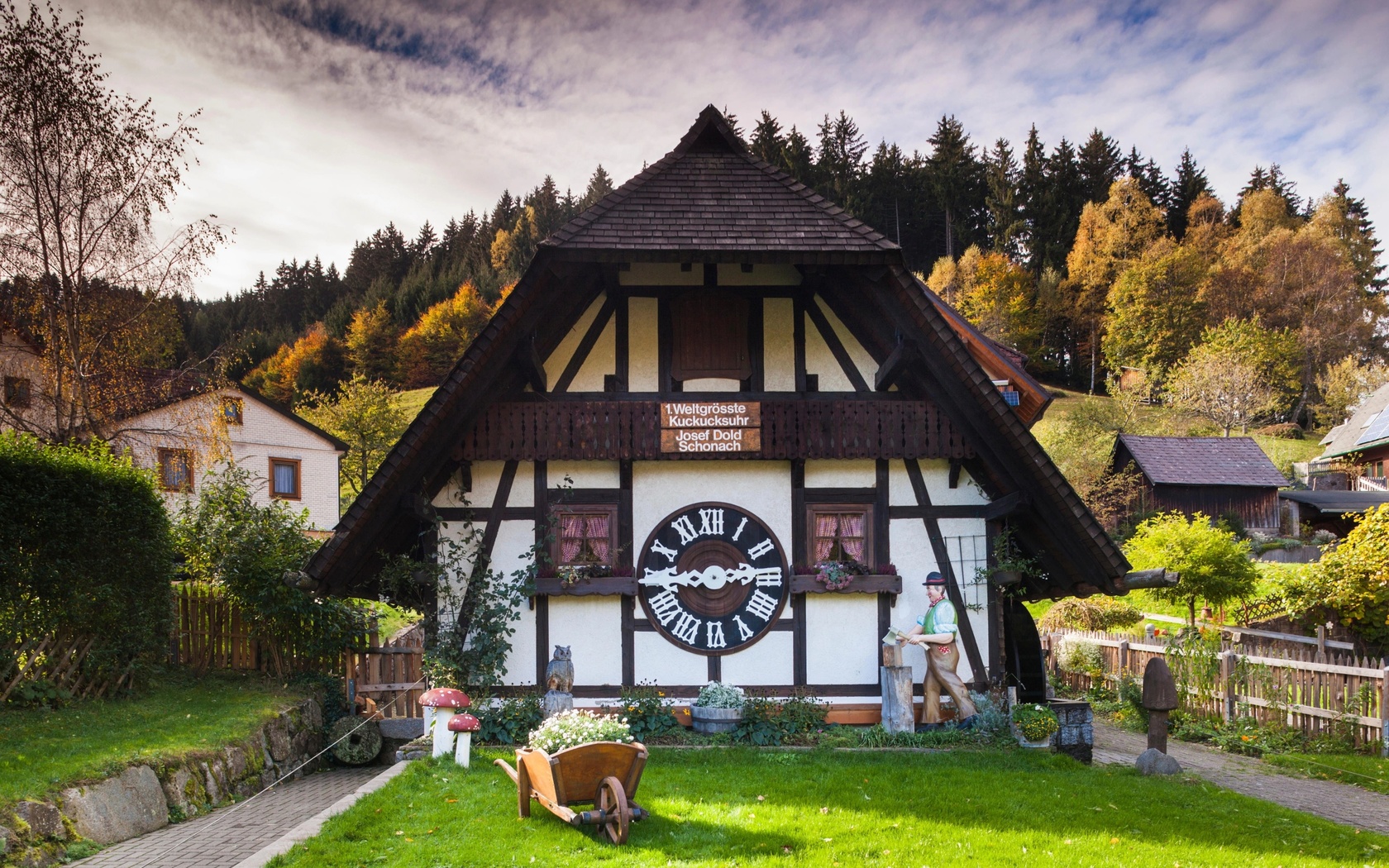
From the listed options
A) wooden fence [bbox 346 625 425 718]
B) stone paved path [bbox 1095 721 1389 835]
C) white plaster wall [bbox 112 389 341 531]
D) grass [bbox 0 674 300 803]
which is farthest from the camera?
white plaster wall [bbox 112 389 341 531]

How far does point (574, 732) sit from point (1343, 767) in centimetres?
1048

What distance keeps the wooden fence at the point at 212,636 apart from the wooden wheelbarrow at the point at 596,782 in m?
9.64

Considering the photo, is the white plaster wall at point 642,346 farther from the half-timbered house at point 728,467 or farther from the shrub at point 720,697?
the shrub at point 720,697

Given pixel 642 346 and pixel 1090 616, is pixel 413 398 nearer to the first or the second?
pixel 1090 616

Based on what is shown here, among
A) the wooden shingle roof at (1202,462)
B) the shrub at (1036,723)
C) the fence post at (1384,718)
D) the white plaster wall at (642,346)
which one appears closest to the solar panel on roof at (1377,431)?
the wooden shingle roof at (1202,462)

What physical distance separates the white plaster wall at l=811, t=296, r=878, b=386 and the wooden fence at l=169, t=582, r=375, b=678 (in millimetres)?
10025

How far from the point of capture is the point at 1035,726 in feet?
→ 33.8

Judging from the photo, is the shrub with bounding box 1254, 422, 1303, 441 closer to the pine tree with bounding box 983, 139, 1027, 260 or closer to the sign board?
the pine tree with bounding box 983, 139, 1027, 260

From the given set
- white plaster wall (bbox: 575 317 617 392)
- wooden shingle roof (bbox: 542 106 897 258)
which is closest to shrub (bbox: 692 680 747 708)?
white plaster wall (bbox: 575 317 617 392)

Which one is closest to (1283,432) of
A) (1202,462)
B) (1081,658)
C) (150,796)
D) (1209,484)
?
(1202,462)

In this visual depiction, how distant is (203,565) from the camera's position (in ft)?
50.6

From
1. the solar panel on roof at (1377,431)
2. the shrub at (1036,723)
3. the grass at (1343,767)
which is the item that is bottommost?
the grass at (1343,767)

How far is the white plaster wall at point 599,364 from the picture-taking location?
38.0 ft

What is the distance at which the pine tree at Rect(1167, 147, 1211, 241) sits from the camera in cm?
7731
